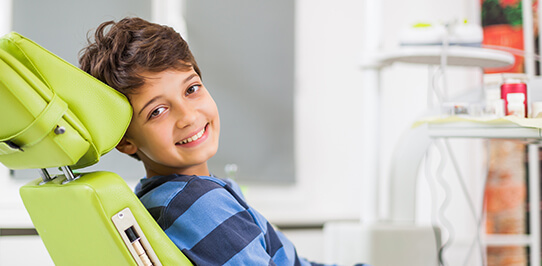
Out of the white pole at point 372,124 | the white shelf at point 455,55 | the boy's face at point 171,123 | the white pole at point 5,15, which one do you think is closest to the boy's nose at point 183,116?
the boy's face at point 171,123

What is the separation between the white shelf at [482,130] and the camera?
1.08 m

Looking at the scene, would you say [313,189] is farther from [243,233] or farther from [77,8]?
[243,233]

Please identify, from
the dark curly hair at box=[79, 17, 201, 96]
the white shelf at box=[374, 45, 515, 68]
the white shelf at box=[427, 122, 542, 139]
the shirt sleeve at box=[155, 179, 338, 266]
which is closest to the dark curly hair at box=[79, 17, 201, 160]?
the dark curly hair at box=[79, 17, 201, 96]

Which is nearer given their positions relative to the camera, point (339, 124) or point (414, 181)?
point (414, 181)

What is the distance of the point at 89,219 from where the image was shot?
2.58ft

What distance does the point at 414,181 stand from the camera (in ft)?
5.53

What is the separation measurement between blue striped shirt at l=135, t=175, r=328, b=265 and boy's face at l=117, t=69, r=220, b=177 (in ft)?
0.21

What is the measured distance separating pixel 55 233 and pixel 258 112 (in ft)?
5.23

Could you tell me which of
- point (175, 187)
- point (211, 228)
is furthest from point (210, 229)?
point (175, 187)

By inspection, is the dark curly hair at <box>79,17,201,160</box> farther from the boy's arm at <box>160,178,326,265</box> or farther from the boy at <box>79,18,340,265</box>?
the boy's arm at <box>160,178,326,265</box>

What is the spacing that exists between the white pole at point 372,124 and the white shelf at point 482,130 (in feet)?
1.77

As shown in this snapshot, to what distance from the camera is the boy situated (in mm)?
864

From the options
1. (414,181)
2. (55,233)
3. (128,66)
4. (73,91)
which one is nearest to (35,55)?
(73,91)

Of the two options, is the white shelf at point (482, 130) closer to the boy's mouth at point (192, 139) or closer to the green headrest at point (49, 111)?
the boy's mouth at point (192, 139)
